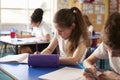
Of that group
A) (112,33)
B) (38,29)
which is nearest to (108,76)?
(112,33)

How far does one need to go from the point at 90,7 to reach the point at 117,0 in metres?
0.92

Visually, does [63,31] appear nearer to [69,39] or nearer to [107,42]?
[69,39]

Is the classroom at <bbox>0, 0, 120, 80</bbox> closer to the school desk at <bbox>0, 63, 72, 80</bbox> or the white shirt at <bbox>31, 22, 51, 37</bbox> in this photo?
the school desk at <bbox>0, 63, 72, 80</bbox>

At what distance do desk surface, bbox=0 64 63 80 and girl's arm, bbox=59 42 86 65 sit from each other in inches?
6.5

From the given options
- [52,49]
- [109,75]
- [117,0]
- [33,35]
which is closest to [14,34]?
[33,35]

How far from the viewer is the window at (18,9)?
6617 mm

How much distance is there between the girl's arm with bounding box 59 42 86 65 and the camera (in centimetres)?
194

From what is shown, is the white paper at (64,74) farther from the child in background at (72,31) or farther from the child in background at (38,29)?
the child in background at (38,29)

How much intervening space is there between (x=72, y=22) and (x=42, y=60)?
19.6 inches

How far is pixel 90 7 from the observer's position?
6688 mm

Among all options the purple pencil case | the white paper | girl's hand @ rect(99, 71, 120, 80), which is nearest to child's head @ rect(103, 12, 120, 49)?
girl's hand @ rect(99, 71, 120, 80)

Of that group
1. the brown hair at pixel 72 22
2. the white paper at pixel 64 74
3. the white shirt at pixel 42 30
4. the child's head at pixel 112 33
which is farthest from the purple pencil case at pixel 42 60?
the white shirt at pixel 42 30

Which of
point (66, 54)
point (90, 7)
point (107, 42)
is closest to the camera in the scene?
point (107, 42)

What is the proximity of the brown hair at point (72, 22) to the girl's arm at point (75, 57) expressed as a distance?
2.3 inches
